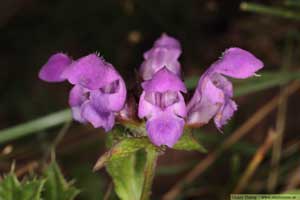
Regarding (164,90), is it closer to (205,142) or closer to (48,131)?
(205,142)

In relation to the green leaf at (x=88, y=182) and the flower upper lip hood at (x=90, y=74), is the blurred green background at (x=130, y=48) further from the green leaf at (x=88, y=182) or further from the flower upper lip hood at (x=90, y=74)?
the flower upper lip hood at (x=90, y=74)

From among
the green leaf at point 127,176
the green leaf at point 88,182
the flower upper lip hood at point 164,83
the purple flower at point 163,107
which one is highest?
the flower upper lip hood at point 164,83

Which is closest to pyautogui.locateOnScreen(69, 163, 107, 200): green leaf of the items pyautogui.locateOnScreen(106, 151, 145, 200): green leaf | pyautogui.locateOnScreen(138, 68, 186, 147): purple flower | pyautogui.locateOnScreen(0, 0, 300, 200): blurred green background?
pyautogui.locateOnScreen(0, 0, 300, 200): blurred green background

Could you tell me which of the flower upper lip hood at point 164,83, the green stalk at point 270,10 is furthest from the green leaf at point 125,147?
the green stalk at point 270,10

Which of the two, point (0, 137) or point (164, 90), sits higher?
point (164, 90)

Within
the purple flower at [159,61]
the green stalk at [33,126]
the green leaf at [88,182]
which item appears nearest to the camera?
the purple flower at [159,61]

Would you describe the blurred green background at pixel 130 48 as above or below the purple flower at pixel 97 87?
below

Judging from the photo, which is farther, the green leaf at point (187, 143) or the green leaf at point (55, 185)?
Answer: the green leaf at point (55, 185)

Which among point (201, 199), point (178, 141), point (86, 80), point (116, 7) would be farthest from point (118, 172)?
point (116, 7)
